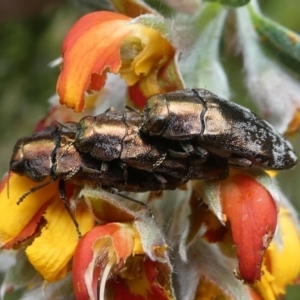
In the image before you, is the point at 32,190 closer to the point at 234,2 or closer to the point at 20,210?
the point at 20,210

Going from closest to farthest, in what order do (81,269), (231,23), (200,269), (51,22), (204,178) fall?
1. (81,269)
2. (204,178)
3. (200,269)
4. (231,23)
5. (51,22)

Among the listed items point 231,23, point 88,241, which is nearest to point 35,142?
point 88,241

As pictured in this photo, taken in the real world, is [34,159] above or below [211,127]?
below

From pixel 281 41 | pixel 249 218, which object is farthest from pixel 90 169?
pixel 281 41

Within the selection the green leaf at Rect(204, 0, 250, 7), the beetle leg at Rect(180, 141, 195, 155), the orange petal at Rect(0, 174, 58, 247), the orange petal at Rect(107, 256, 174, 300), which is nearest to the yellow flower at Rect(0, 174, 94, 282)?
the orange petal at Rect(0, 174, 58, 247)

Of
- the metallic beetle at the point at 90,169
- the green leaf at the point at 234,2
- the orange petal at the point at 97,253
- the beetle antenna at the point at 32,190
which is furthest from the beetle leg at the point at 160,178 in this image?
the green leaf at the point at 234,2

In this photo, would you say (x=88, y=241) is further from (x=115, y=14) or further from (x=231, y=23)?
(x=231, y=23)

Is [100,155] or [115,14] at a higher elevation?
[115,14]

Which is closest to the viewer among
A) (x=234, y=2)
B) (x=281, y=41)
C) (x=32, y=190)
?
(x=32, y=190)

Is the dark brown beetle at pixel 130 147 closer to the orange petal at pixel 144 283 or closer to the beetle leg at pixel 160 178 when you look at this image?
the beetle leg at pixel 160 178
